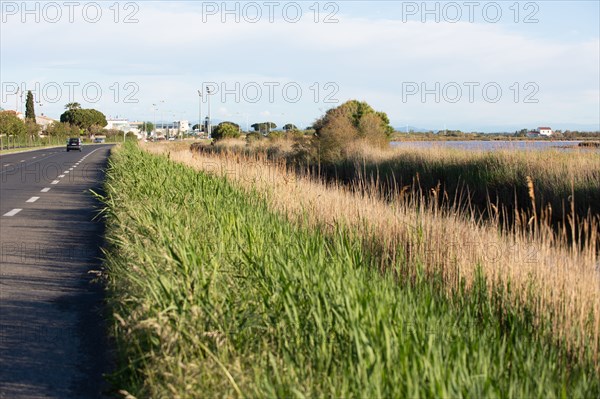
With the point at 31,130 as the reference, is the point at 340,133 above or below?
below

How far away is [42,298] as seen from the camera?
24.6 feet

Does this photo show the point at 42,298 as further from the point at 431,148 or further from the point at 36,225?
the point at 431,148

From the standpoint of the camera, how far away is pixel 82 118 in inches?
7343

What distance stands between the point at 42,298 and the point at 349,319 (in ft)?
13.1

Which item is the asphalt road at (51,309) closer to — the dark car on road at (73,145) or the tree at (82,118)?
the dark car on road at (73,145)

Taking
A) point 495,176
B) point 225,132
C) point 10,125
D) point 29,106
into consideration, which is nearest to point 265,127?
point 225,132

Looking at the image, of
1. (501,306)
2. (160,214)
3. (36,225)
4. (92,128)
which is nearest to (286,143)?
(36,225)

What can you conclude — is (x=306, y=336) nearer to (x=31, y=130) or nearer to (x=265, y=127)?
(x=31, y=130)

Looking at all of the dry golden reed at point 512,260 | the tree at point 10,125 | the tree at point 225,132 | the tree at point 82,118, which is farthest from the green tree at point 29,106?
the dry golden reed at point 512,260

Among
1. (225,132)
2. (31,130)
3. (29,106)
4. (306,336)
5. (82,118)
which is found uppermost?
(29,106)

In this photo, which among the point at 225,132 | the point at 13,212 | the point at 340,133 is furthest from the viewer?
the point at 225,132

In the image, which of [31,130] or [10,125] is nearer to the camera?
[10,125]

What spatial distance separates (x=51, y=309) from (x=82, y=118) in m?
187

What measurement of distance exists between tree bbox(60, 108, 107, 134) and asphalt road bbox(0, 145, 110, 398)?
17791 centimetres
